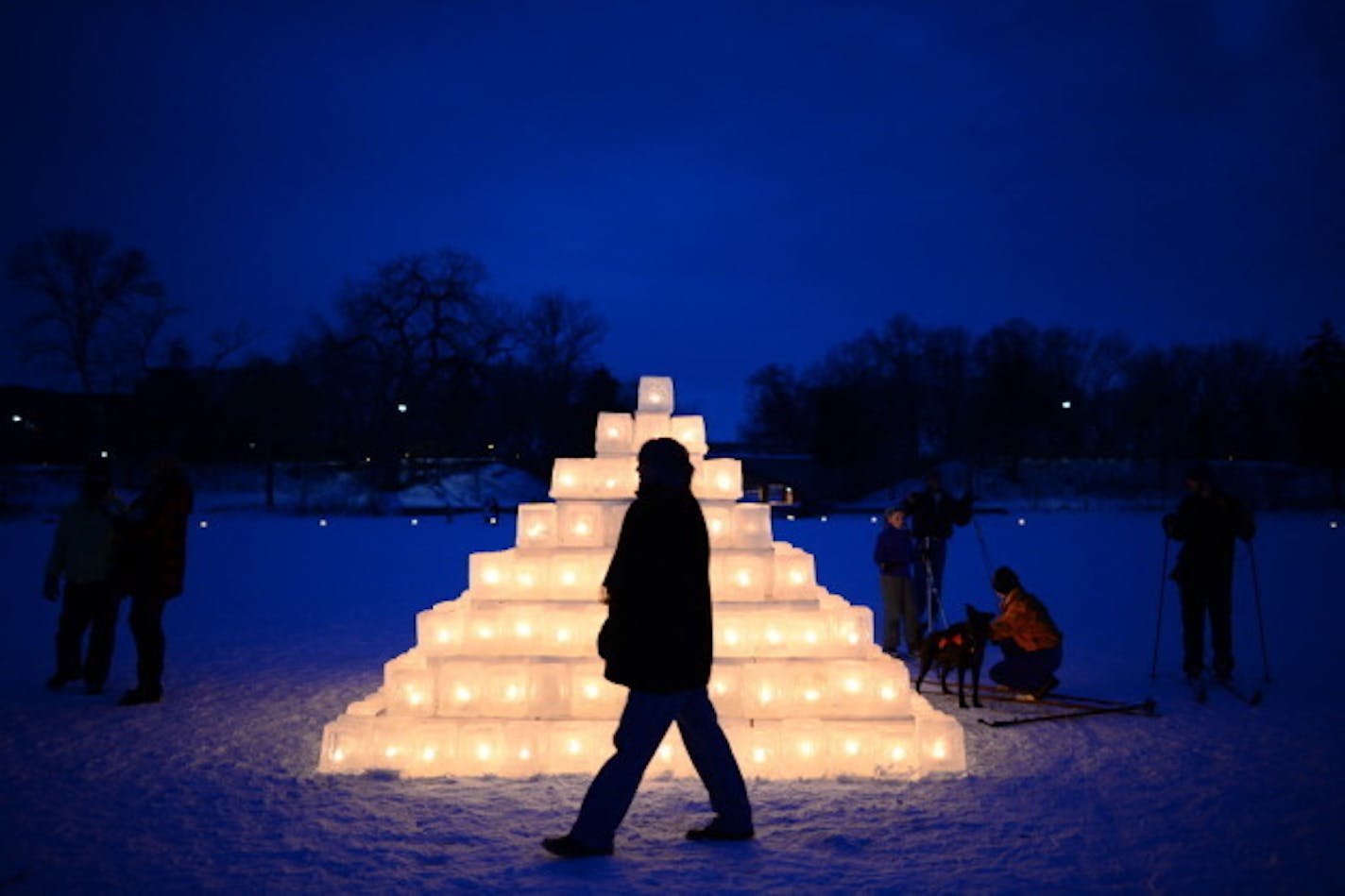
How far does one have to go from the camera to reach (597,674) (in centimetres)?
605

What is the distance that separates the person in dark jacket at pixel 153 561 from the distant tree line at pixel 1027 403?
182ft

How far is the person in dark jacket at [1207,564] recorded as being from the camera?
8.17 meters

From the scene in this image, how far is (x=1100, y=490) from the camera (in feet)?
194

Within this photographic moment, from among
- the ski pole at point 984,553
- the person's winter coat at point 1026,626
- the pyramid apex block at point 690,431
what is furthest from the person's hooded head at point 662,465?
the ski pole at point 984,553

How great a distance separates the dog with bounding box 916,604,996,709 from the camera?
746cm

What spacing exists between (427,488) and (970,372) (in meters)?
52.8

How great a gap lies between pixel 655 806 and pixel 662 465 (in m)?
2.15

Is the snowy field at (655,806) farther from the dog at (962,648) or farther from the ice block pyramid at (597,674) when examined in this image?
the dog at (962,648)

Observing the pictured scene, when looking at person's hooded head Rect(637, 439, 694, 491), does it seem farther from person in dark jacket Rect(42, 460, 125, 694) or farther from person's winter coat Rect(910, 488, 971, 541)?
person's winter coat Rect(910, 488, 971, 541)

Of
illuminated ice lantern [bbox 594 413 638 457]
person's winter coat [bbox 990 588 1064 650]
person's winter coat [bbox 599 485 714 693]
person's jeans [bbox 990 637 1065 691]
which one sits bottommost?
person's jeans [bbox 990 637 1065 691]

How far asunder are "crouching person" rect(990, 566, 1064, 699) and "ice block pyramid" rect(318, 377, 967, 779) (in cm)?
163

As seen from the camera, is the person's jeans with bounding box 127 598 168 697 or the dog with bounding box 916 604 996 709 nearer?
the person's jeans with bounding box 127 598 168 697

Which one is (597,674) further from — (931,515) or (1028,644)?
(931,515)

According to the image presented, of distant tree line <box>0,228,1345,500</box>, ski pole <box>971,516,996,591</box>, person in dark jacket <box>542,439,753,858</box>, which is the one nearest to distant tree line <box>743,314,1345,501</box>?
distant tree line <box>0,228,1345,500</box>
